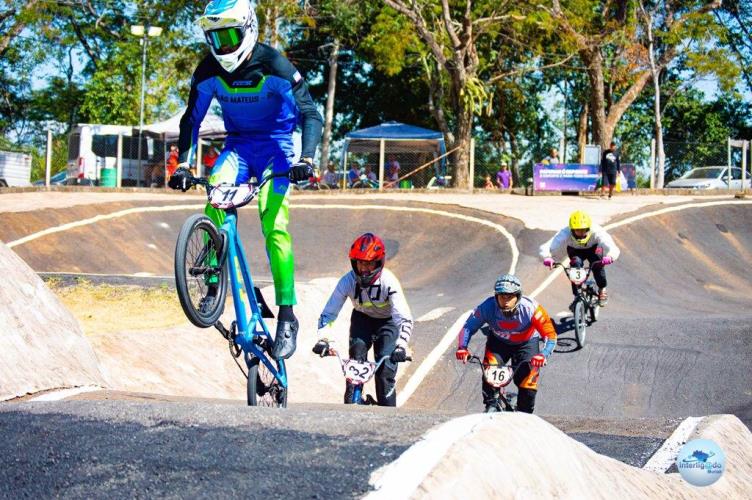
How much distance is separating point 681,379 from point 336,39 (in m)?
34.4

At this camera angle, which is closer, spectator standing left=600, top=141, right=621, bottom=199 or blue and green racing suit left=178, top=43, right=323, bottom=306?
blue and green racing suit left=178, top=43, right=323, bottom=306

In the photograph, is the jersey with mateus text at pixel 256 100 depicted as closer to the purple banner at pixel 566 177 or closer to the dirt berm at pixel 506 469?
the dirt berm at pixel 506 469

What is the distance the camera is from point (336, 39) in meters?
45.1

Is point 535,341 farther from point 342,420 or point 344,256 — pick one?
point 344,256

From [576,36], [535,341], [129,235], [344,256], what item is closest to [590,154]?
[576,36]

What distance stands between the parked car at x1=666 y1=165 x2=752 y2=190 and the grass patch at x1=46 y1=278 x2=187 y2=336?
74.9 ft

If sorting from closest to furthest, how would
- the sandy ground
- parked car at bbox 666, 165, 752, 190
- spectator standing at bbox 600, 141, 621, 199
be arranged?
the sandy ground, spectator standing at bbox 600, 141, 621, 199, parked car at bbox 666, 165, 752, 190

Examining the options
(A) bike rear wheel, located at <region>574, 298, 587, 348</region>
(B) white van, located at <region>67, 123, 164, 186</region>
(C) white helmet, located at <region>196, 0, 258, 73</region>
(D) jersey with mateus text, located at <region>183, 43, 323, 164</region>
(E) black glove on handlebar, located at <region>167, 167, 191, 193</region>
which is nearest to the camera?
(C) white helmet, located at <region>196, 0, 258, 73</region>

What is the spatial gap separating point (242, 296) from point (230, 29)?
2.03 m

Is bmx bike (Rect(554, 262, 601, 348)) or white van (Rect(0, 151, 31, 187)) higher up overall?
white van (Rect(0, 151, 31, 187))

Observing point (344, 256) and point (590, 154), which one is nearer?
point (344, 256)

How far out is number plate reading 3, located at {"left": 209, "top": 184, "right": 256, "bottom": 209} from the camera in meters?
7.26

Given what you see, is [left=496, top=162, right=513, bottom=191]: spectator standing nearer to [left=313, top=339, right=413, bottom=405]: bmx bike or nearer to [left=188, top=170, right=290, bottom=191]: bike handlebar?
[left=313, top=339, right=413, bottom=405]: bmx bike

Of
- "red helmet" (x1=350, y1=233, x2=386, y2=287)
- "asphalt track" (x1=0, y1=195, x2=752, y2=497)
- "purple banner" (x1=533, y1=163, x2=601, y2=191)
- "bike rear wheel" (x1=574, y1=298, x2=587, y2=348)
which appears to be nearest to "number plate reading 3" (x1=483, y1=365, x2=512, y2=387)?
"asphalt track" (x1=0, y1=195, x2=752, y2=497)
